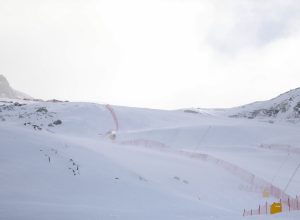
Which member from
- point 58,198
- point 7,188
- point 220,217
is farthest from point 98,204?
point 220,217

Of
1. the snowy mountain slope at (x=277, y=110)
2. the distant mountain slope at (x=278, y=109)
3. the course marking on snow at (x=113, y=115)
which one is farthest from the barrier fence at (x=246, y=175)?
the distant mountain slope at (x=278, y=109)

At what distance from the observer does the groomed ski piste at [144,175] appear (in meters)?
9.23

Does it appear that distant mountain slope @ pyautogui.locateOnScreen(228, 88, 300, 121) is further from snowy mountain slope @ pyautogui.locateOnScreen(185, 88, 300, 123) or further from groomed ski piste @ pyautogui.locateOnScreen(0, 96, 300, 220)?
groomed ski piste @ pyautogui.locateOnScreen(0, 96, 300, 220)

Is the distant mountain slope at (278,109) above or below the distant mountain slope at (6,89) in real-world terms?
below

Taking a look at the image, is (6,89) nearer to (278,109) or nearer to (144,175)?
(278,109)

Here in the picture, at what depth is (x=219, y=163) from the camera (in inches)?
839

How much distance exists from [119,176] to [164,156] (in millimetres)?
8675

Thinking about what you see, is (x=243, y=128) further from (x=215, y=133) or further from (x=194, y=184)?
(x=194, y=184)

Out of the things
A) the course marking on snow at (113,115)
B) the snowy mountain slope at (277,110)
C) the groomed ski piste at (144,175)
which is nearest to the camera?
the groomed ski piste at (144,175)

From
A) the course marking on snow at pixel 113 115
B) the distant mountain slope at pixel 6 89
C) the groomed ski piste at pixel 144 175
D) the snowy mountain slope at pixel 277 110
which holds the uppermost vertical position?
the distant mountain slope at pixel 6 89

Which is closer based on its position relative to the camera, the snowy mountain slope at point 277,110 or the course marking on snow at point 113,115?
the course marking on snow at point 113,115

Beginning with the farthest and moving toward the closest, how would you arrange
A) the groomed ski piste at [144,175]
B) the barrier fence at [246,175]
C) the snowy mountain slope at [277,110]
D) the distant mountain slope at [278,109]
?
the distant mountain slope at [278,109] → the snowy mountain slope at [277,110] → the barrier fence at [246,175] → the groomed ski piste at [144,175]

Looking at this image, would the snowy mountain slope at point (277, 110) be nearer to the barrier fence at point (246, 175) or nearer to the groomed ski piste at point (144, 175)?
the groomed ski piste at point (144, 175)

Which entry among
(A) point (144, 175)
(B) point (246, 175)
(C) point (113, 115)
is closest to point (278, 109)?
(C) point (113, 115)
